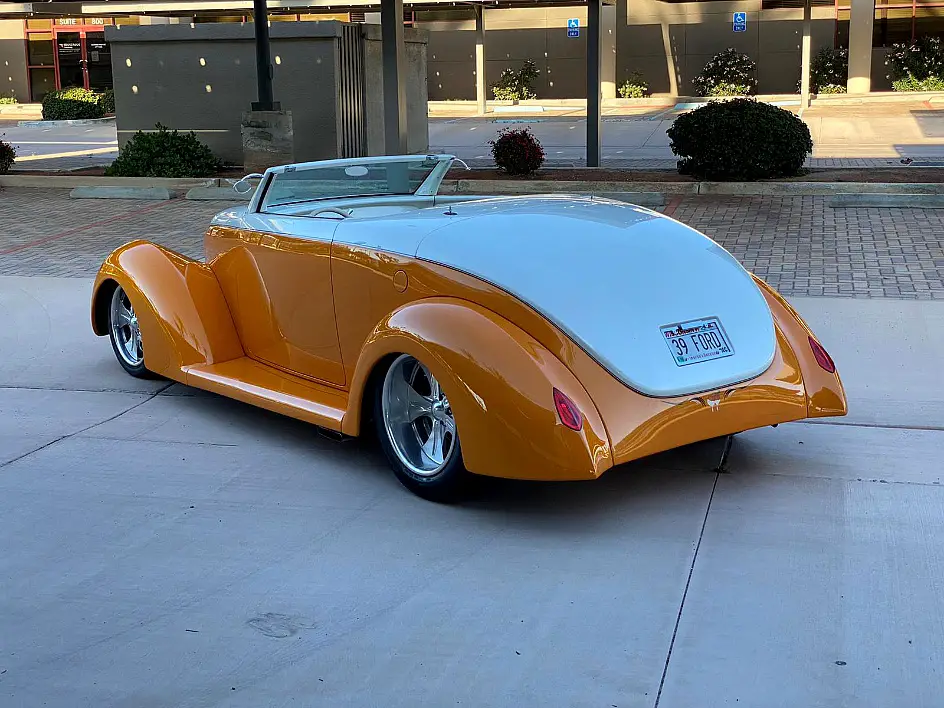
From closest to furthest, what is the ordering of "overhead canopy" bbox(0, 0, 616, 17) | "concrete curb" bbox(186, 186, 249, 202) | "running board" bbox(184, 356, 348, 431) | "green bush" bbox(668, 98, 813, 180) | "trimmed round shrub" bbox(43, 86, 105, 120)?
1. "running board" bbox(184, 356, 348, 431)
2. "green bush" bbox(668, 98, 813, 180)
3. "concrete curb" bbox(186, 186, 249, 202)
4. "overhead canopy" bbox(0, 0, 616, 17)
5. "trimmed round shrub" bbox(43, 86, 105, 120)

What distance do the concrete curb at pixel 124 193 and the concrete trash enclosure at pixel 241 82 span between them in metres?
2.61

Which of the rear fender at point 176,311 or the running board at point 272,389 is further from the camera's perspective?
the rear fender at point 176,311

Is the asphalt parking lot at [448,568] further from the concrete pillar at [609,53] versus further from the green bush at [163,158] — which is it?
the concrete pillar at [609,53]

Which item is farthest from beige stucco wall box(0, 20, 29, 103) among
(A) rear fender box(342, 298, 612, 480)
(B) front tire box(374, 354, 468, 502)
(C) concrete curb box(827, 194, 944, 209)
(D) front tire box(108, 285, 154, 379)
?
(A) rear fender box(342, 298, 612, 480)

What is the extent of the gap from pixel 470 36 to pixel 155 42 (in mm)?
20665

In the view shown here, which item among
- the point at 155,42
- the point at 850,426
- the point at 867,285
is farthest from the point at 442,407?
the point at 155,42

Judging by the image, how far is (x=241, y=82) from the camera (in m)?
18.1

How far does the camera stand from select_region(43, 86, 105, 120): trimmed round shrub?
1237 inches

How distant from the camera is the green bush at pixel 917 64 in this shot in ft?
108

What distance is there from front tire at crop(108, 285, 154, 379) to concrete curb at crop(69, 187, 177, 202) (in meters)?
9.33

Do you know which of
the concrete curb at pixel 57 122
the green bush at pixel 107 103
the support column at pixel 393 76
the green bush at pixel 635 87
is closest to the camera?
the support column at pixel 393 76

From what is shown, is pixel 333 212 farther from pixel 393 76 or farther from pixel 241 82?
pixel 241 82

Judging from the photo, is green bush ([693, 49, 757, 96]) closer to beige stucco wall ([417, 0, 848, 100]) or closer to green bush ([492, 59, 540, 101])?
beige stucco wall ([417, 0, 848, 100])

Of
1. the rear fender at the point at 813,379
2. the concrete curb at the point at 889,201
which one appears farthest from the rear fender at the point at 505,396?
the concrete curb at the point at 889,201
